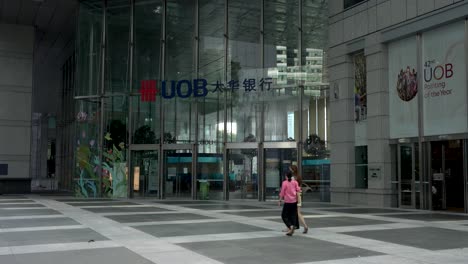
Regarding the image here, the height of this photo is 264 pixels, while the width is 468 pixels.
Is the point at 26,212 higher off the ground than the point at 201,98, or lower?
lower

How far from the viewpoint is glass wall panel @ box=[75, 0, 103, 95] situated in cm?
2659

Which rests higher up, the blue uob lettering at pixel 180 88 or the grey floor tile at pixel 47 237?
the blue uob lettering at pixel 180 88

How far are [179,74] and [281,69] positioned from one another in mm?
5299

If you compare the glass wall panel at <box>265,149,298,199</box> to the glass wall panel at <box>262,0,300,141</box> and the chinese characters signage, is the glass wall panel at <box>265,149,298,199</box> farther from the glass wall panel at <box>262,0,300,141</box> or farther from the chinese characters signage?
the chinese characters signage

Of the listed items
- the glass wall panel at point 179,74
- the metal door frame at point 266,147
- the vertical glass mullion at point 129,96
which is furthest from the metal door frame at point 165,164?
the metal door frame at point 266,147

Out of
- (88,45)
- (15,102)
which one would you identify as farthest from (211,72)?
(15,102)

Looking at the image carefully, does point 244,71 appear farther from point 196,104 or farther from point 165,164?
point 165,164

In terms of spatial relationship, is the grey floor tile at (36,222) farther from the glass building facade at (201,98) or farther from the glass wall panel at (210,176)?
the glass building facade at (201,98)

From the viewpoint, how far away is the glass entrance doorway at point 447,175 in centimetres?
1712

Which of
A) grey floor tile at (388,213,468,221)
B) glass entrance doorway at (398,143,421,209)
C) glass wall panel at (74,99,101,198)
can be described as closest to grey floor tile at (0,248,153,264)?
grey floor tile at (388,213,468,221)

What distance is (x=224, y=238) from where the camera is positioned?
34.9 feet

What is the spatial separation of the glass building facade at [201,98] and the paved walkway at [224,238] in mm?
7857

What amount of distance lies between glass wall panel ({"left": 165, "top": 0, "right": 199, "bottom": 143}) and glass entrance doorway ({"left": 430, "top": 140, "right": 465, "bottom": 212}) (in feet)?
38.6

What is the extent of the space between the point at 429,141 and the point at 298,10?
9.71 meters
